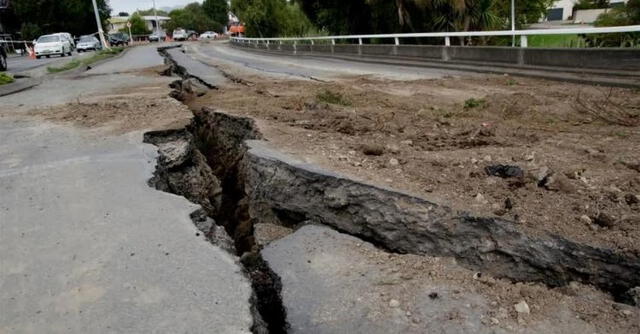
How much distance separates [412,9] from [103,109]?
1365 cm

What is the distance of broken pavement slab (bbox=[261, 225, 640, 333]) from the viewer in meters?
2.21

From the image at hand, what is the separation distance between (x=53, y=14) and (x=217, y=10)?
1971 inches

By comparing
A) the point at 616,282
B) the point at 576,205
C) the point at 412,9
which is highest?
the point at 412,9

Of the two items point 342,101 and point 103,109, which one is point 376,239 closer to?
point 342,101

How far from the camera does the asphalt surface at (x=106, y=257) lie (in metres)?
2.27

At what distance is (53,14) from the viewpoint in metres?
54.1

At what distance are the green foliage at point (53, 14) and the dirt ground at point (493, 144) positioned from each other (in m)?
53.7

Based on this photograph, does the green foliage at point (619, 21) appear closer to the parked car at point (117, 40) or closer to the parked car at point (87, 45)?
the parked car at point (87, 45)

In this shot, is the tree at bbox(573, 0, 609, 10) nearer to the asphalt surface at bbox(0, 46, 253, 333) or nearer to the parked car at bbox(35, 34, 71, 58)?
the parked car at bbox(35, 34, 71, 58)

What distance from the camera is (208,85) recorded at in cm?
1097

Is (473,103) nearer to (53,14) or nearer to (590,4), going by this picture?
(590,4)

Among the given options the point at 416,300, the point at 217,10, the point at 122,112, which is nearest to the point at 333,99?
the point at 122,112

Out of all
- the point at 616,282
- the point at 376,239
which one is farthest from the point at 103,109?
the point at 616,282

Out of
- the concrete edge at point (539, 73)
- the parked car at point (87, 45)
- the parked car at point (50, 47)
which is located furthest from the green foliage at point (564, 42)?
the parked car at point (87, 45)
